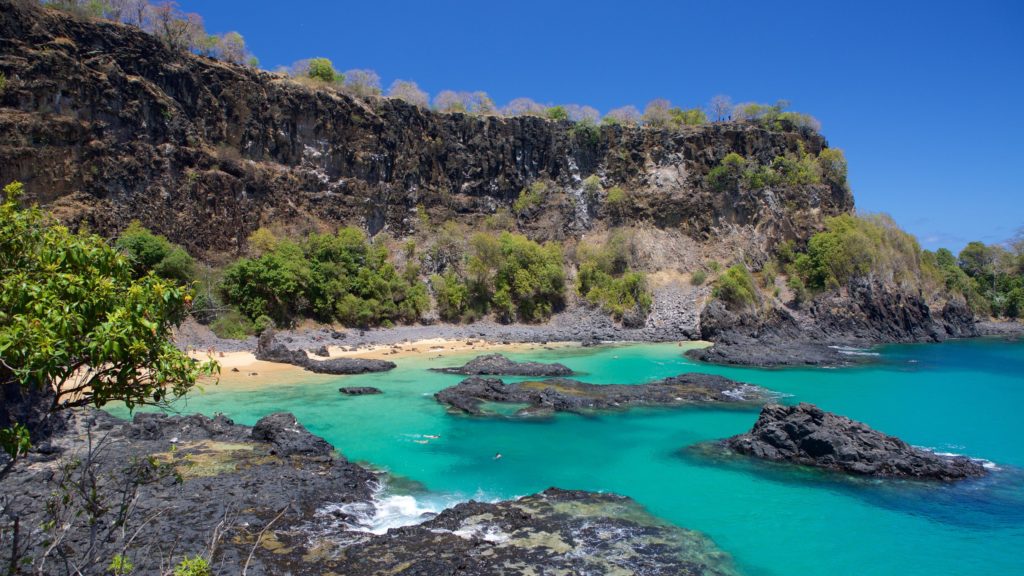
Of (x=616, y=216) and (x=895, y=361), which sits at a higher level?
(x=616, y=216)

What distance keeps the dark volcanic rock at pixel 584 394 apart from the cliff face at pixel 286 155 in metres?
26.4

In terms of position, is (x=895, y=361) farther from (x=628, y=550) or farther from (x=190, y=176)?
(x=190, y=176)

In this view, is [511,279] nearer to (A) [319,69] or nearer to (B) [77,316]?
(A) [319,69]

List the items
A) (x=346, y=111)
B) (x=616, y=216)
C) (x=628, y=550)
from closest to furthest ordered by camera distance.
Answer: (x=628, y=550), (x=346, y=111), (x=616, y=216)

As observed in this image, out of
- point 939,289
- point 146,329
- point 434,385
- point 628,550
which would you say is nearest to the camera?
point 146,329

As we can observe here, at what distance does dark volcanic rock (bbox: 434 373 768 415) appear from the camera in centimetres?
2231

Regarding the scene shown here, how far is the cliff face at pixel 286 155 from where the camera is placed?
34906mm

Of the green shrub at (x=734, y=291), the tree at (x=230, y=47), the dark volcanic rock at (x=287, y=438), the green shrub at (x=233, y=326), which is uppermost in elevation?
the tree at (x=230, y=47)

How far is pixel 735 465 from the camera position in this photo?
16.2m

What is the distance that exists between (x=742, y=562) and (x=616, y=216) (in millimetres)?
49448

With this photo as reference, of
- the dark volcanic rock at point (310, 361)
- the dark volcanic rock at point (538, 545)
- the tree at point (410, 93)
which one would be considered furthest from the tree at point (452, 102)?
the dark volcanic rock at point (538, 545)

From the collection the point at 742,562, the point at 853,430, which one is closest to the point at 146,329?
the point at 742,562

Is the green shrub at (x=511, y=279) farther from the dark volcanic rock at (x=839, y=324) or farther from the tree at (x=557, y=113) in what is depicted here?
the tree at (x=557, y=113)

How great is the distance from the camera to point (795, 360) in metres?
35.3
